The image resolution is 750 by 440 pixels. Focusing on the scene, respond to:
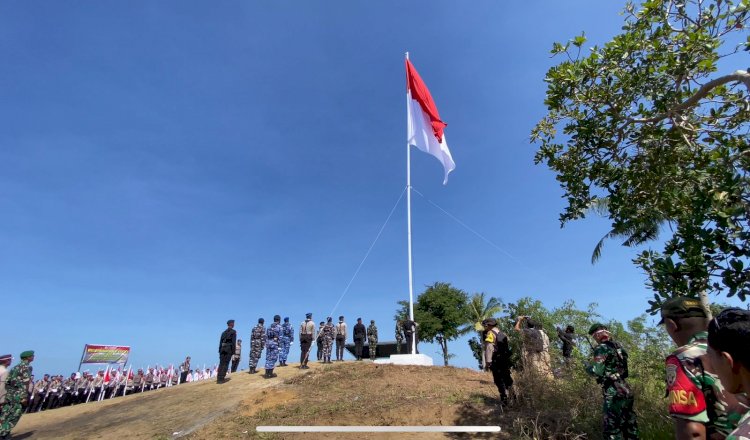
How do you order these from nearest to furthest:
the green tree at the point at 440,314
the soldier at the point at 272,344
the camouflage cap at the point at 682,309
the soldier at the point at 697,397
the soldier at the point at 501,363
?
the soldier at the point at 697,397 → the camouflage cap at the point at 682,309 → the soldier at the point at 501,363 → the soldier at the point at 272,344 → the green tree at the point at 440,314

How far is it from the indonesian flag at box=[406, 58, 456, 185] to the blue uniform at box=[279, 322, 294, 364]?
971 cm

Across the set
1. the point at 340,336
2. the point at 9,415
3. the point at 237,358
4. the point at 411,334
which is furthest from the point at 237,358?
the point at 9,415

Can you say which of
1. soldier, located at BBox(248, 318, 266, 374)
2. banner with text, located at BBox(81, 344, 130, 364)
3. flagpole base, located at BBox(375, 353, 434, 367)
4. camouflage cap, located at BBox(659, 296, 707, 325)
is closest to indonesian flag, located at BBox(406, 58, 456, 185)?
flagpole base, located at BBox(375, 353, 434, 367)

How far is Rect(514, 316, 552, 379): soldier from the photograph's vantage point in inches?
330

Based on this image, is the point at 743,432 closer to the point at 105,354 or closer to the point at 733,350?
the point at 733,350

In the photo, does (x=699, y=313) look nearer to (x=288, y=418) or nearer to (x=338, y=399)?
(x=288, y=418)

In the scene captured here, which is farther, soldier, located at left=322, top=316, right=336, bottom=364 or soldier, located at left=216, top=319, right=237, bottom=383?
soldier, located at left=322, top=316, right=336, bottom=364

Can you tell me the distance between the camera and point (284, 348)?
664 inches

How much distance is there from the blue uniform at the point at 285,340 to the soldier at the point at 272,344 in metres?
1.56

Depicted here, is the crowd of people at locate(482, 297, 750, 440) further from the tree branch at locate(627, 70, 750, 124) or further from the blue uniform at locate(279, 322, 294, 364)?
the blue uniform at locate(279, 322, 294, 364)

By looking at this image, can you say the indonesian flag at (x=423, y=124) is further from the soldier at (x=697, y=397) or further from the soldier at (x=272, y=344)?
the soldier at (x=697, y=397)

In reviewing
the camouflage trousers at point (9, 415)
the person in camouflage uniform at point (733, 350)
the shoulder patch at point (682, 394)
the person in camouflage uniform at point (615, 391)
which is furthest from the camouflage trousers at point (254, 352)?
the person in camouflage uniform at point (733, 350)

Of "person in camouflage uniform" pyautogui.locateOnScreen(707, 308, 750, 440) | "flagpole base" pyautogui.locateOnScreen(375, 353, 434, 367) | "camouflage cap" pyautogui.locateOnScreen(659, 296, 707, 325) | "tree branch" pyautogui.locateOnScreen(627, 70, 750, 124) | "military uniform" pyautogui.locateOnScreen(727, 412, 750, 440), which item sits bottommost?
"military uniform" pyautogui.locateOnScreen(727, 412, 750, 440)

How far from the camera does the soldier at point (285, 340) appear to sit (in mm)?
16844
